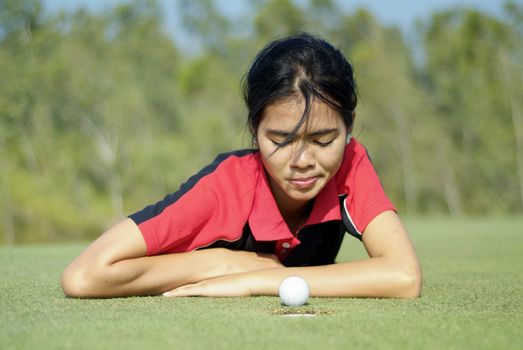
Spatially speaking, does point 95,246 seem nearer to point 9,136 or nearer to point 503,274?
point 503,274

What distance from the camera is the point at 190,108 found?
32.7 metres

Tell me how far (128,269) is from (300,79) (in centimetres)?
110

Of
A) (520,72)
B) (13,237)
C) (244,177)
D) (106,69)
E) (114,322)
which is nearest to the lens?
(114,322)

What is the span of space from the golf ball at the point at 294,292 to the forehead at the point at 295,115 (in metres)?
0.64

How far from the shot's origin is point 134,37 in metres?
32.8

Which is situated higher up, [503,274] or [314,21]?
[314,21]

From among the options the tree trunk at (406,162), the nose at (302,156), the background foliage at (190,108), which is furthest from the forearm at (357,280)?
the tree trunk at (406,162)

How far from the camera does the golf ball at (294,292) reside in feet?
9.84

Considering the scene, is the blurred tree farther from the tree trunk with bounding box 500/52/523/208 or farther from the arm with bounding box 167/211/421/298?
the arm with bounding box 167/211/421/298

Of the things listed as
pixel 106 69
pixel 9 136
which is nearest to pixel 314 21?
pixel 106 69

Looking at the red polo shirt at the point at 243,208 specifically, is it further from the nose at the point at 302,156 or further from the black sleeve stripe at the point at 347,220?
the nose at the point at 302,156

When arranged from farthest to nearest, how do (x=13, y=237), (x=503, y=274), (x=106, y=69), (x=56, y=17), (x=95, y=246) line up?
(x=106, y=69)
(x=56, y=17)
(x=13, y=237)
(x=503, y=274)
(x=95, y=246)

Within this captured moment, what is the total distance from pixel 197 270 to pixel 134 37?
30.4m

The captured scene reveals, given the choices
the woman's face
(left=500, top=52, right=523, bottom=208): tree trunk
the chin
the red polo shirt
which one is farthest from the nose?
(left=500, top=52, right=523, bottom=208): tree trunk
